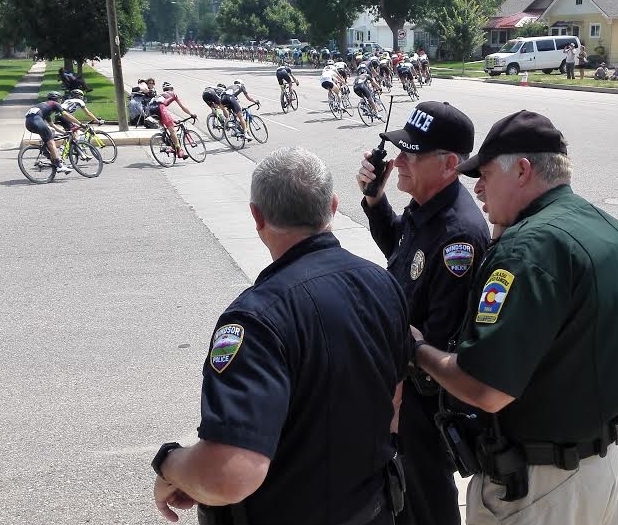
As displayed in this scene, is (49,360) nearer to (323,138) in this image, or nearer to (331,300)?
(331,300)

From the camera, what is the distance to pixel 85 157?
A: 573 inches

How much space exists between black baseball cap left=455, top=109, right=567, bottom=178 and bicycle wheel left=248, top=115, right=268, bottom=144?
1585 cm

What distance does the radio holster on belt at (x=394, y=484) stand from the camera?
221 cm

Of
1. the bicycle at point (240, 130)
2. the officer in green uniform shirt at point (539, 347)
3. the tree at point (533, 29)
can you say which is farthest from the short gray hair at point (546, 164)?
the tree at point (533, 29)

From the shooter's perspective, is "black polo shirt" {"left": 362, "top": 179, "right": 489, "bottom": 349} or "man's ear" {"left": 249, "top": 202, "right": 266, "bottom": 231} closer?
"man's ear" {"left": 249, "top": 202, "right": 266, "bottom": 231}

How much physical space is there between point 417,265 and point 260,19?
9711cm

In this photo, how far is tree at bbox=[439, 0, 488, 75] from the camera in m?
53.5

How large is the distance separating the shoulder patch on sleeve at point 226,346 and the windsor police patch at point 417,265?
1057 millimetres

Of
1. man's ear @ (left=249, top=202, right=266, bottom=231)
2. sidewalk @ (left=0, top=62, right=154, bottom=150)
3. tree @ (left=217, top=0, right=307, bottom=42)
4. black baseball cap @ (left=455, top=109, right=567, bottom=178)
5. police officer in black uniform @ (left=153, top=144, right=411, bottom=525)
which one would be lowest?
sidewalk @ (left=0, top=62, right=154, bottom=150)

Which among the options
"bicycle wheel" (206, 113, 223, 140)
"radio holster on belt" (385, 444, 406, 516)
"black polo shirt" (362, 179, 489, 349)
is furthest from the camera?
"bicycle wheel" (206, 113, 223, 140)

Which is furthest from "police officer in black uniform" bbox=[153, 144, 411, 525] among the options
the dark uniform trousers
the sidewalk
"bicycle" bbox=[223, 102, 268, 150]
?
the sidewalk

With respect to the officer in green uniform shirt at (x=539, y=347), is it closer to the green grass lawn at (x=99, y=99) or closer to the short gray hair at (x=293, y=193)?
the short gray hair at (x=293, y=193)

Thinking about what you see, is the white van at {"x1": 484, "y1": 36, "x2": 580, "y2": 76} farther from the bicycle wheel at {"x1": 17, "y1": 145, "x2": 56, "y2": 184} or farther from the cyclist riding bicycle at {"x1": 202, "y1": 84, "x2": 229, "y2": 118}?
the bicycle wheel at {"x1": 17, "y1": 145, "x2": 56, "y2": 184}

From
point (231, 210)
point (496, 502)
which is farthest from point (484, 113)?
point (496, 502)
